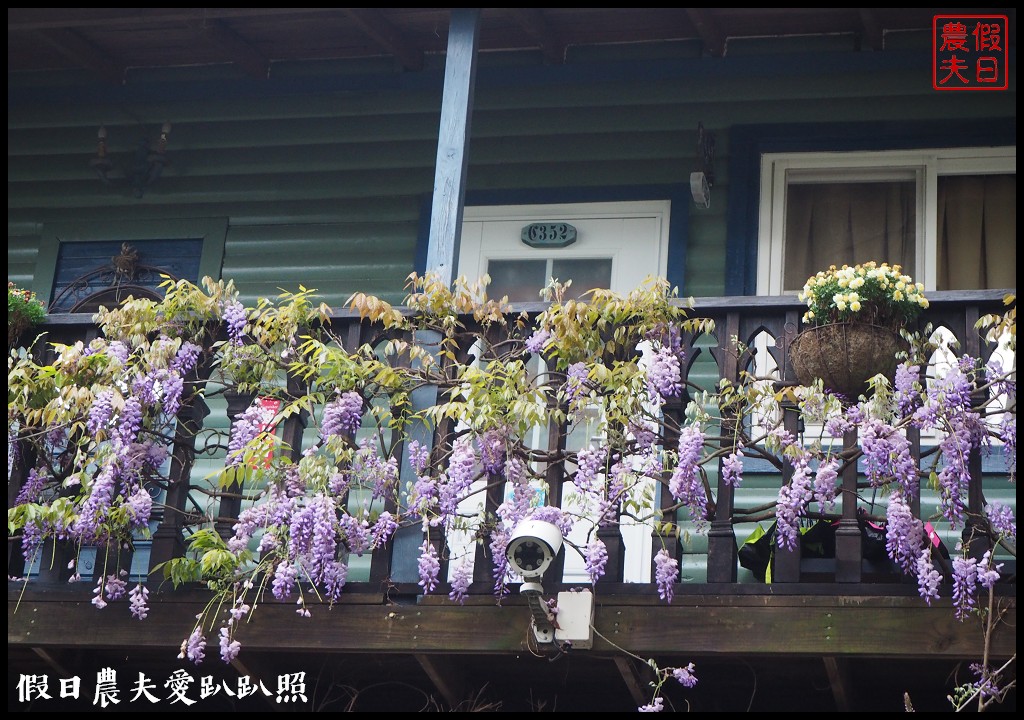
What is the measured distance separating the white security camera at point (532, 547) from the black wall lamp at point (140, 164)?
14.5 ft

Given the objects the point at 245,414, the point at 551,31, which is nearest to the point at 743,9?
the point at 551,31

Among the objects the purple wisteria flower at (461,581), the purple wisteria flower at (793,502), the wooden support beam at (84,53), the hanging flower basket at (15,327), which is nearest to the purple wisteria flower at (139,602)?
the purple wisteria flower at (461,581)

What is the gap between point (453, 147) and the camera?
6098mm

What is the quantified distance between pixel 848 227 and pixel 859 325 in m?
2.46

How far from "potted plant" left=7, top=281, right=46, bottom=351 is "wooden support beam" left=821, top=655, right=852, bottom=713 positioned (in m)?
3.49

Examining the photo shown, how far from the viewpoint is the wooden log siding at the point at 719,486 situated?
16.4 ft

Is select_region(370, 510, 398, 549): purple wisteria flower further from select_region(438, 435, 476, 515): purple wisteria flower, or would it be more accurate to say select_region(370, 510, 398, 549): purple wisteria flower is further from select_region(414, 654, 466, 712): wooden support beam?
select_region(414, 654, 466, 712): wooden support beam

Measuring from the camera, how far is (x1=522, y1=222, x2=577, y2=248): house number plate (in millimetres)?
7773

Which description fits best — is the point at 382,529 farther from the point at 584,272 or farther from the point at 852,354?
the point at 584,272

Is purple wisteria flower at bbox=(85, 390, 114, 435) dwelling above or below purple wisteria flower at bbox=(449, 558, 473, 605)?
above

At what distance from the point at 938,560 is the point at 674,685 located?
115cm

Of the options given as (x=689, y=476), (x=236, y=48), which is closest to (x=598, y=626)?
(x=689, y=476)

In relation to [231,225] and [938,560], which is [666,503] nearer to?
[938,560]

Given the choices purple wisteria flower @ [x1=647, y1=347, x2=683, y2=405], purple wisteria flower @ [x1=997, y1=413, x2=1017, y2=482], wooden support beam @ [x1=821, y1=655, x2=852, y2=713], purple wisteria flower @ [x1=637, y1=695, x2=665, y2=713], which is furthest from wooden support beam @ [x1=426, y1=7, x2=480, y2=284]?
purple wisteria flower @ [x1=997, y1=413, x2=1017, y2=482]
